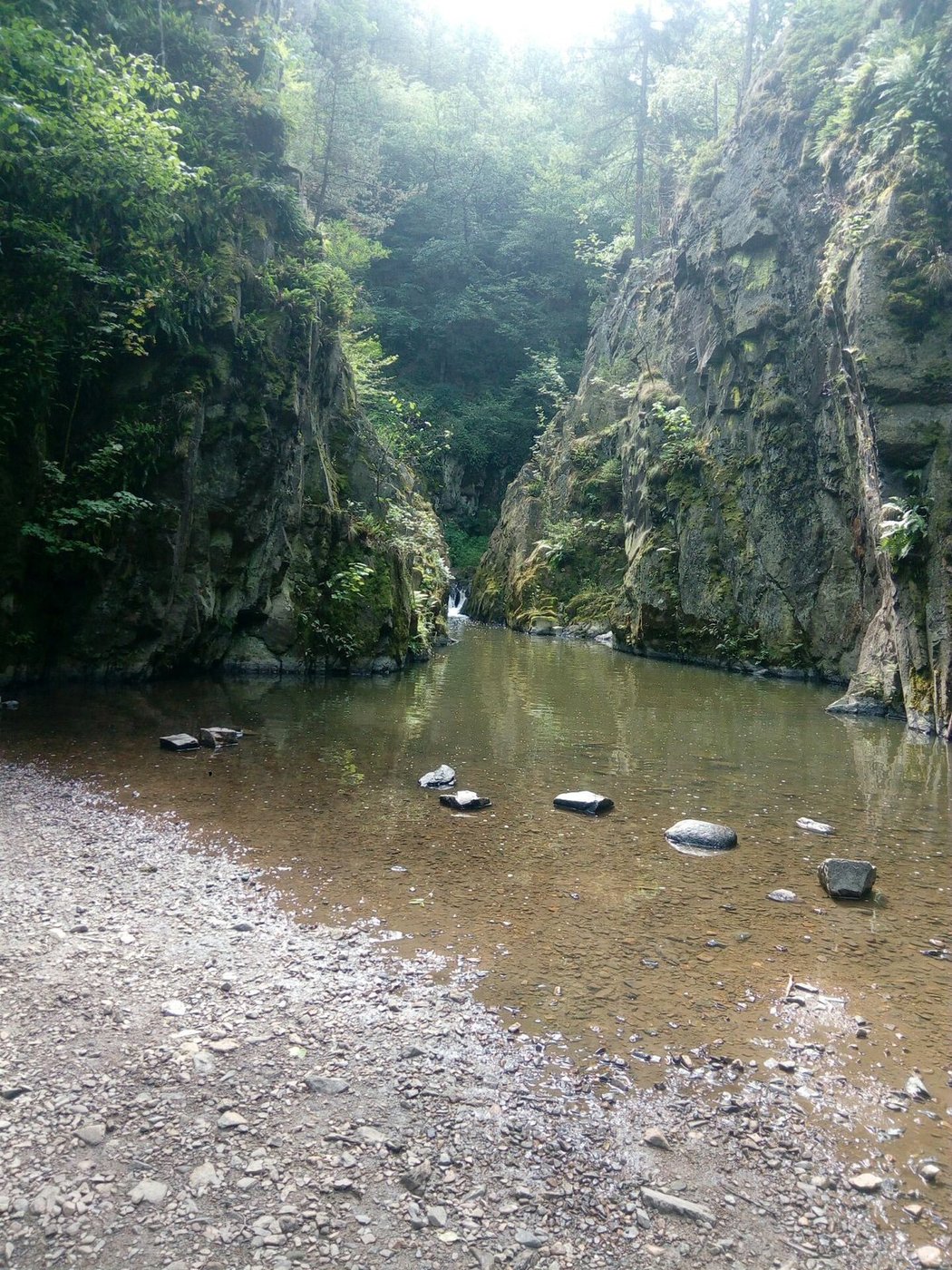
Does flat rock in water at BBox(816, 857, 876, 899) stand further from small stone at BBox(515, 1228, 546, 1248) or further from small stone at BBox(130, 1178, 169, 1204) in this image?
small stone at BBox(130, 1178, 169, 1204)

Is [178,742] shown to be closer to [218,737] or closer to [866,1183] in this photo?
[218,737]

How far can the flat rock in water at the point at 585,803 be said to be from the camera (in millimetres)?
7008

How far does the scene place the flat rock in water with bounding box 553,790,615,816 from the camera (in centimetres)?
701

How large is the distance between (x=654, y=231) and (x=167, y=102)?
26.8 metres

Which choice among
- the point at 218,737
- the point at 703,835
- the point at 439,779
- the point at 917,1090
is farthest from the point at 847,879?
the point at 218,737

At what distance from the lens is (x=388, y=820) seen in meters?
6.61

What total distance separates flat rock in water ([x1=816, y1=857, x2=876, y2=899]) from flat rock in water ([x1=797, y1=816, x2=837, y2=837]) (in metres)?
1.24

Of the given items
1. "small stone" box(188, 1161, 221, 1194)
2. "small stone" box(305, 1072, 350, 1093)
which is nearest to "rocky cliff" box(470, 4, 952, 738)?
"small stone" box(305, 1072, 350, 1093)

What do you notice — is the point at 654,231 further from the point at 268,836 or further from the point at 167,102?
the point at 268,836

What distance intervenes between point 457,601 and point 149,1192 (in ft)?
119

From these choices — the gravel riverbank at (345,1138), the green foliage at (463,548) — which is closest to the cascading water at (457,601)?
the green foliage at (463,548)

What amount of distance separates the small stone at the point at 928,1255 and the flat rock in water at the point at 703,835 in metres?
3.69

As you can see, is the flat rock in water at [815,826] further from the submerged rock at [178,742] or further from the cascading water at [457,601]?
the cascading water at [457,601]

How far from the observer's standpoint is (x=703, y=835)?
625cm
